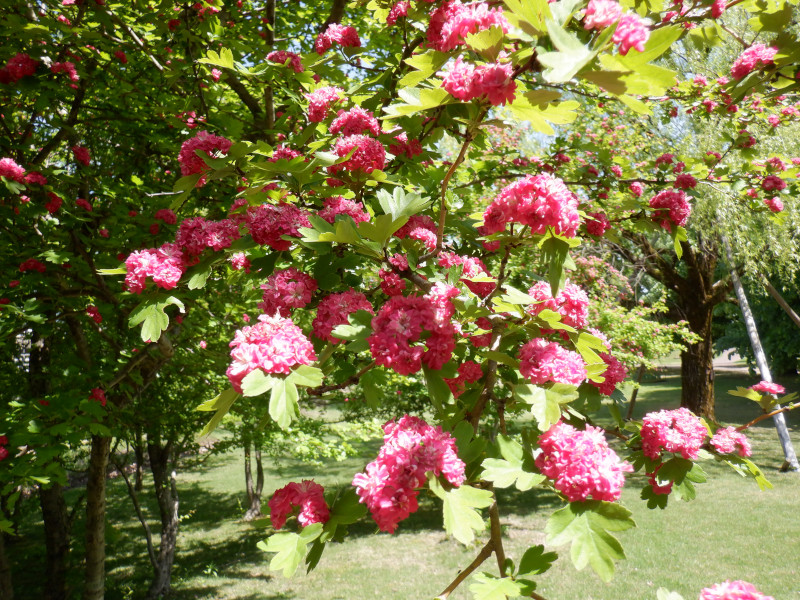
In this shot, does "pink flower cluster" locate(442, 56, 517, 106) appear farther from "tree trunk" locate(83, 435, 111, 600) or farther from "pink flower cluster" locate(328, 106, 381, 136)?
"tree trunk" locate(83, 435, 111, 600)

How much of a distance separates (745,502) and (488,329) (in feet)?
37.4

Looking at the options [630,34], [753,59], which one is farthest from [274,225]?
[753,59]

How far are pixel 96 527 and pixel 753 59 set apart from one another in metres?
6.30

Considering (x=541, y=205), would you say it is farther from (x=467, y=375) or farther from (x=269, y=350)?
(x=269, y=350)

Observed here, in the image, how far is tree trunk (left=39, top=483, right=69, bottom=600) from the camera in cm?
667

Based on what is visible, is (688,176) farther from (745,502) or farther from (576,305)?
(745,502)

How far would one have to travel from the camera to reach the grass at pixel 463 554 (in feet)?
24.0

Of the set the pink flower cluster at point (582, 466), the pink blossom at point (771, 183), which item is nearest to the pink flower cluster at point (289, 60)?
the pink flower cluster at point (582, 466)

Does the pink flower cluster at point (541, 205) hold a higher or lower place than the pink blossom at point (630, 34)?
lower

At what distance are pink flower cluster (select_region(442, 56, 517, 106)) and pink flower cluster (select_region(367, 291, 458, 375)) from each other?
0.63 m

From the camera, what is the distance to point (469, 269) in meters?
2.00

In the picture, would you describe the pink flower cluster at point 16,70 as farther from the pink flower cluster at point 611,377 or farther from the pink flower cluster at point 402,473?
the pink flower cluster at point 611,377

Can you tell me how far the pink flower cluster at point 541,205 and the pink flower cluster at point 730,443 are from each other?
1341 mm

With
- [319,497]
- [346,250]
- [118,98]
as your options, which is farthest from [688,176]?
[118,98]
